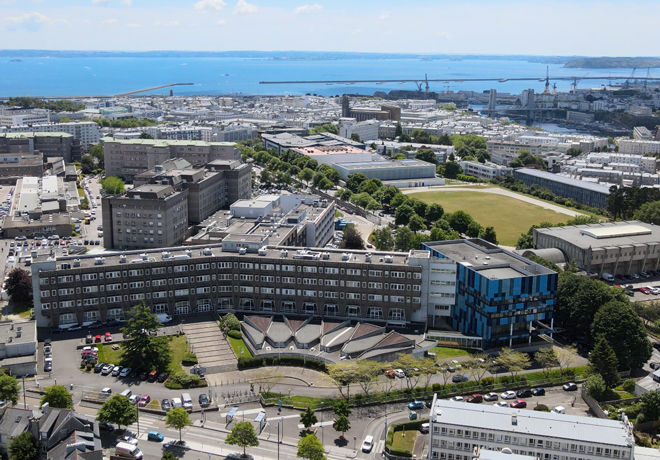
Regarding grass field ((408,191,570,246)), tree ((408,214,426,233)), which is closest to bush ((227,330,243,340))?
tree ((408,214,426,233))

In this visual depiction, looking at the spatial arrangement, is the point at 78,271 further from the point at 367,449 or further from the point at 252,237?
the point at 367,449

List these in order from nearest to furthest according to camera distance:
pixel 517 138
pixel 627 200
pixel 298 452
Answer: pixel 298 452 < pixel 627 200 < pixel 517 138

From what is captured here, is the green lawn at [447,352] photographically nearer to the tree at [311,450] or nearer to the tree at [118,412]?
the tree at [311,450]

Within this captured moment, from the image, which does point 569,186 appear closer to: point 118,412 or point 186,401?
point 186,401

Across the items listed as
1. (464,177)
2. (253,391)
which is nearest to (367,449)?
(253,391)

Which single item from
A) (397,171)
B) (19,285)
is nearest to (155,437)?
(19,285)

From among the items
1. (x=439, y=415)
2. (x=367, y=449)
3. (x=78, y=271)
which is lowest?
(x=367, y=449)

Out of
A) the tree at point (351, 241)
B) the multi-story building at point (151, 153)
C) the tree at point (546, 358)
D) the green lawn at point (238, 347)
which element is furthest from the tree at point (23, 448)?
the multi-story building at point (151, 153)
